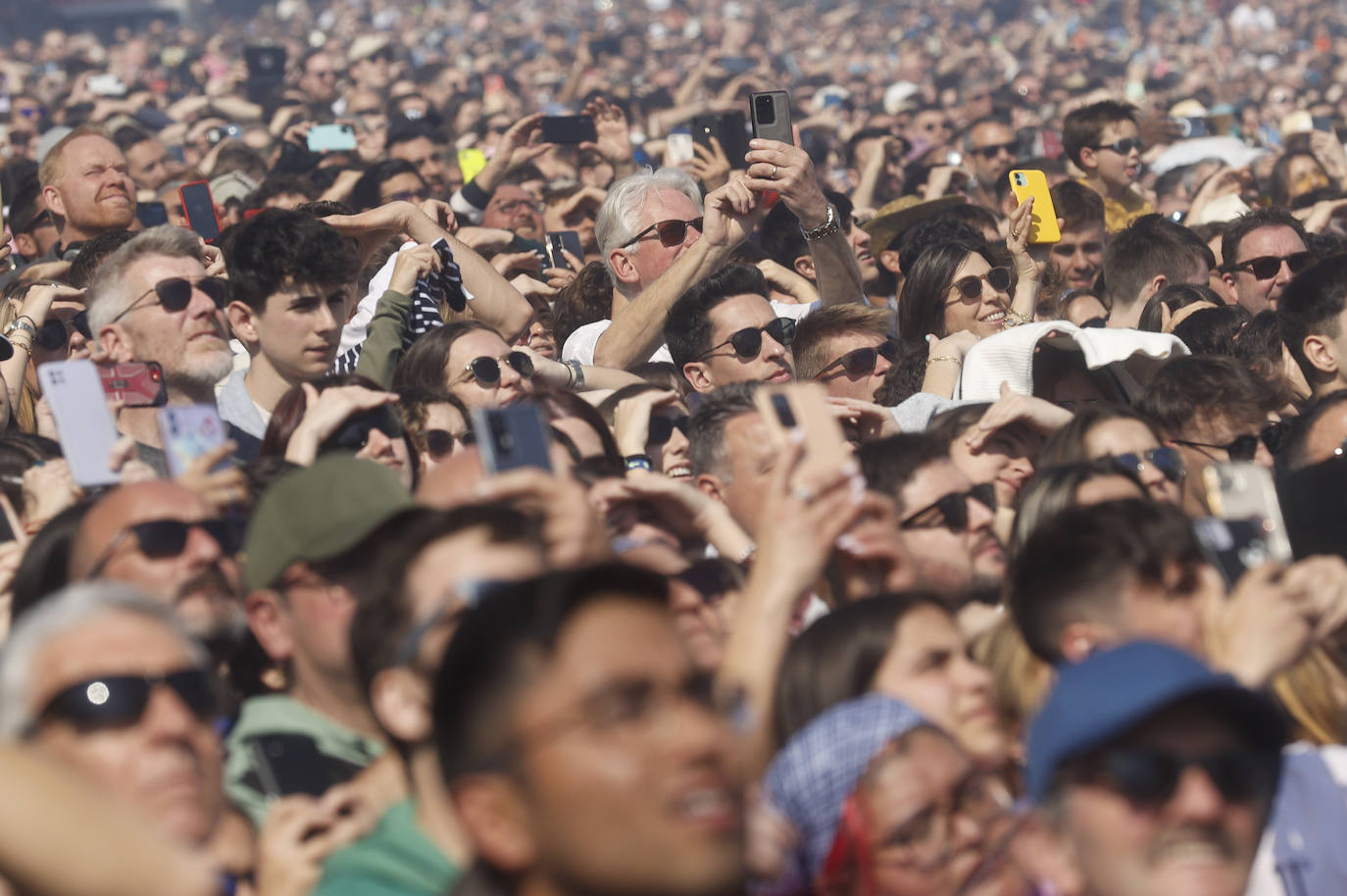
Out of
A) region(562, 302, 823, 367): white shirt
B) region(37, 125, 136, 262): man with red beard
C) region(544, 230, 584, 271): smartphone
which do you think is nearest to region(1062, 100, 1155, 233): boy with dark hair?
region(544, 230, 584, 271): smartphone

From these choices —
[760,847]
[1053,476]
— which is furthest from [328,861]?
[1053,476]

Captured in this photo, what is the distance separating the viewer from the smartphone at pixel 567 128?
27.6ft

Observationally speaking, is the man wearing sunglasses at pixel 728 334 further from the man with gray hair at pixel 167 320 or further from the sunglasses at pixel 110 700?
the sunglasses at pixel 110 700

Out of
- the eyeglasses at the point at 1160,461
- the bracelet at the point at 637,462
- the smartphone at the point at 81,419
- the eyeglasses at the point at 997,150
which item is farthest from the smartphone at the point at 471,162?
the eyeglasses at the point at 1160,461

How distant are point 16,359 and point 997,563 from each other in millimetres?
3005

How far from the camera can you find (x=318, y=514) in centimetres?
315

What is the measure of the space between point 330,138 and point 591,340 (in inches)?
160

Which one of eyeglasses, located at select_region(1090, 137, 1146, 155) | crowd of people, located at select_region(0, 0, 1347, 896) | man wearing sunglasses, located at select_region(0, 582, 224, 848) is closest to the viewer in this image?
crowd of people, located at select_region(0, 0, 1347, 896)

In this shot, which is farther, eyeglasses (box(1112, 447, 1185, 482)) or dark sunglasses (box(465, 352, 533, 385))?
dark sunglasses (box(465, 352, 533, 385))

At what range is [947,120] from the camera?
15469 millimetres

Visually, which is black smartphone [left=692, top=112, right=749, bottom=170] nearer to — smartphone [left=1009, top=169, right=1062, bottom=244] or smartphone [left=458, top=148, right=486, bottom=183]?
smartphone [left=1009, top=169, right=1062, bottom=244]

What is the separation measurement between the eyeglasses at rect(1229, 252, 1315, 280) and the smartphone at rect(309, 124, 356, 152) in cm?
499

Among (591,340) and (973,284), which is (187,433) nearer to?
(591,340)

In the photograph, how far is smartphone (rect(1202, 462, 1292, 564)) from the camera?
10.9ft
